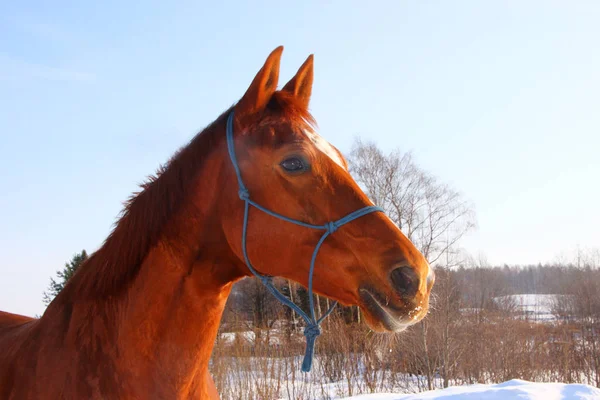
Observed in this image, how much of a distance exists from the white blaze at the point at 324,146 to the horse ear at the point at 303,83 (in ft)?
1.15

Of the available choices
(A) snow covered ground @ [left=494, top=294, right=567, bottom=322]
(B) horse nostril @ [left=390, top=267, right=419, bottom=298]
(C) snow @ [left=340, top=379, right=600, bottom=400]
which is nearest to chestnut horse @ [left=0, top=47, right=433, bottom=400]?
(B) horse nostril @ [left=390, top=267, right=419, bottom=298]

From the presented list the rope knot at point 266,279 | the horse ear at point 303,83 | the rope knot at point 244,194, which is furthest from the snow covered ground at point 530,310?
the rope knot at point 244,194

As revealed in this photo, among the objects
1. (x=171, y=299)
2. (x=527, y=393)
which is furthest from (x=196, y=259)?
(x=527, y=393)

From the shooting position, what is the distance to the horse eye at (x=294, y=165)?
195 centimetres

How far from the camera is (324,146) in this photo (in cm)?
206

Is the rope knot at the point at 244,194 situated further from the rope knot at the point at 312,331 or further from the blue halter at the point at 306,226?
the rope knot at the point at 312,331

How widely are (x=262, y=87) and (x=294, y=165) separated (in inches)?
16.0

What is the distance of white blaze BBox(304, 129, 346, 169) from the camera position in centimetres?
203

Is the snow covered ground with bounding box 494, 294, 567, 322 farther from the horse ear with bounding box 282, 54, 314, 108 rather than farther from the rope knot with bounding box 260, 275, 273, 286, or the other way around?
the rope knot with bounding box 260, 275, 273, 286

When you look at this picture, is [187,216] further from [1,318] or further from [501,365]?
[501,365]

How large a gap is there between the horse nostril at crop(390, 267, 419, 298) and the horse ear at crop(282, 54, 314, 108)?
42.9 inches

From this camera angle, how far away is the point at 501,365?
1552 centimetres

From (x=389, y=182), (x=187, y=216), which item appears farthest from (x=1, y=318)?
(x=389, y=182)

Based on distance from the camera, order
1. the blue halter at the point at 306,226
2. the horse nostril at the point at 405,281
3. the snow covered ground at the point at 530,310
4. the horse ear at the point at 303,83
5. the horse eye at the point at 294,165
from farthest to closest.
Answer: the snow covered ground at the point at 530,310 → the horse ear at the point at 303,83 → the horse eye at the point at 294,165 → the blue halter at the point at 306,226 → the horse nostril at the point at 405,281
